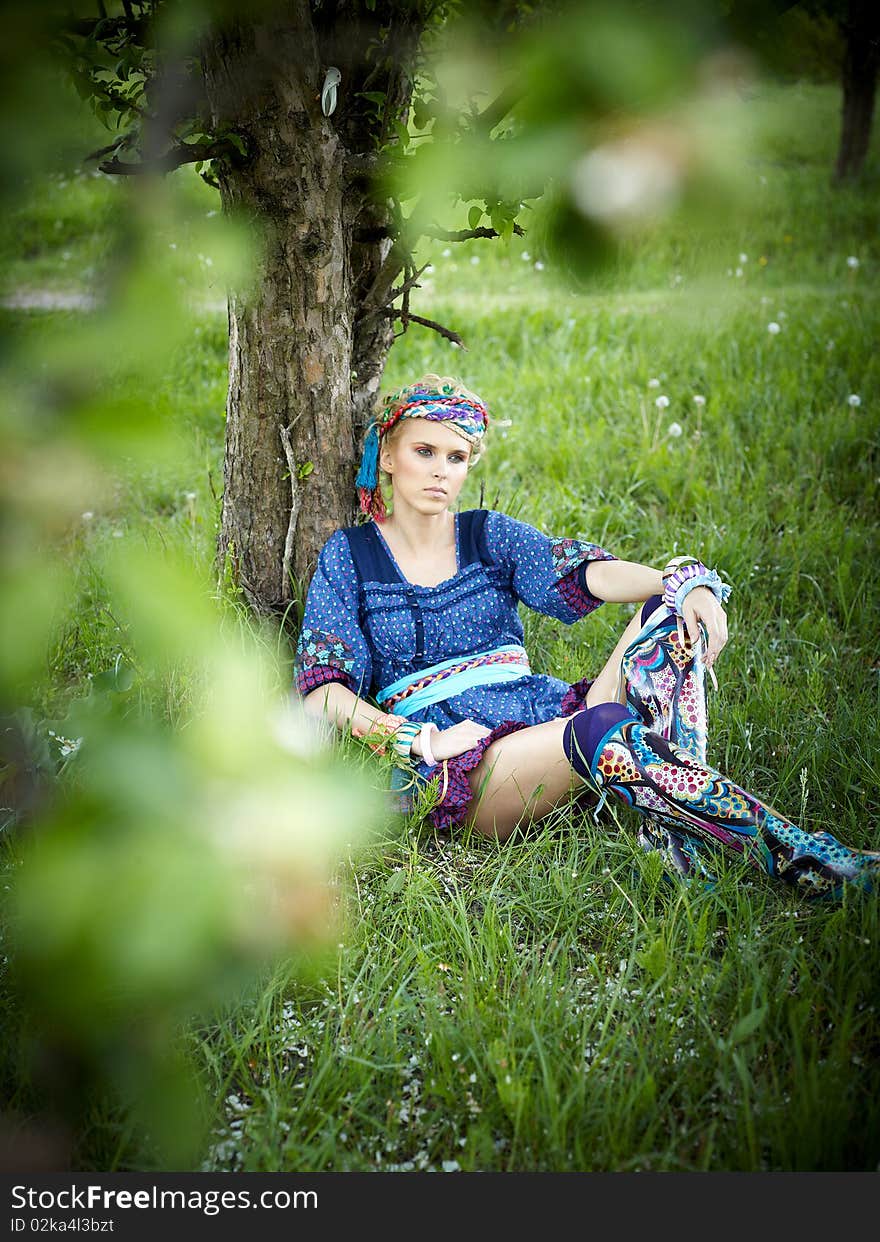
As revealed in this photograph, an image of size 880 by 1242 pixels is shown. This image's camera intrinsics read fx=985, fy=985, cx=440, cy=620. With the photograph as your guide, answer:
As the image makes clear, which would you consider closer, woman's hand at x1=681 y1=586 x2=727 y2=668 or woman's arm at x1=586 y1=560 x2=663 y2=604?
woman's hand at x1=681 y1=586 x2=727 y2=668

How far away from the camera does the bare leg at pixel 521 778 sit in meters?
2.36

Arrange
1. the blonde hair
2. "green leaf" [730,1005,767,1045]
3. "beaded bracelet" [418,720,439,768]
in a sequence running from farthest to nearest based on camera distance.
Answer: the blonde hair, "beaded bracelet" [418,720,439,768], "green leaf" [730,1005,767,1045]

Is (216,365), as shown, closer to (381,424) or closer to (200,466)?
(200,466)

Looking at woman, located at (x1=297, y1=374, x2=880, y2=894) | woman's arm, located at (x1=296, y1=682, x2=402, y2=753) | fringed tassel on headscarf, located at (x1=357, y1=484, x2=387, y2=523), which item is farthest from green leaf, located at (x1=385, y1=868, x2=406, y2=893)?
fringed tassel on headscarf, located at (x1=357, y1=484, x2=387, y2=523)

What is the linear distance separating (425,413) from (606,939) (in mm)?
1353

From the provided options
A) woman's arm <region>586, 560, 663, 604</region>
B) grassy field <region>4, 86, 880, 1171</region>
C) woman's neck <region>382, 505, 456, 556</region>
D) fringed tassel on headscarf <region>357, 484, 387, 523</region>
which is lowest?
grassy field <region>4, 86, 880, 1171</region>

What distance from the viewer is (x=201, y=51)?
36.3 inches

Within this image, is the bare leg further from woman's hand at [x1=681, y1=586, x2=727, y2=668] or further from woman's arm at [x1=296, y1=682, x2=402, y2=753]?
woman's hand at [x1=681, y1=586, x2=727, y2=668]

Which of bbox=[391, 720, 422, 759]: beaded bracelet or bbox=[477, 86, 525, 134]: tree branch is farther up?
bbox=[477, 86, 525, 134]: tree branch

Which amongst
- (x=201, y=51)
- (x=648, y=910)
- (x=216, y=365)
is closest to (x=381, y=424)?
(x=648, y=910)

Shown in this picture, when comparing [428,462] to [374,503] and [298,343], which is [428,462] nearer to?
[374,503]

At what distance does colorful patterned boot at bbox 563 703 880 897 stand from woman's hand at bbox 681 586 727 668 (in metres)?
0.26

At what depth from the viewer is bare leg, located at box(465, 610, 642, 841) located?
2.36m

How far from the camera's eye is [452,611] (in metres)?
2.65
